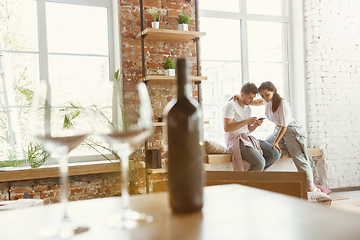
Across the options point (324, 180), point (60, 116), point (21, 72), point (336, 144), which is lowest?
point (324, 180)

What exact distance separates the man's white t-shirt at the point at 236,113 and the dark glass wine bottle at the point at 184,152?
129 inches

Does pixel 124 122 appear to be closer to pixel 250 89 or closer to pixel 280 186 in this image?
pixel 280 186

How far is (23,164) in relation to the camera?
351 cm

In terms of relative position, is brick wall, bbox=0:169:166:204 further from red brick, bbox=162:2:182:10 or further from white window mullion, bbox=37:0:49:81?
red brick, bbox=162:2:182:10

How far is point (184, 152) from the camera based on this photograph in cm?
57

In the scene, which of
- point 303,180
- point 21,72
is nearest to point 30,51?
point 21,72

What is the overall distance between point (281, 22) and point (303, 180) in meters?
4.14

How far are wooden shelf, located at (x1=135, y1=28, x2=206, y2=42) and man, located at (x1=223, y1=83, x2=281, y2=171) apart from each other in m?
0.85

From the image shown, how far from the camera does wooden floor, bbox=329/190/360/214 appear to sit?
364 cm

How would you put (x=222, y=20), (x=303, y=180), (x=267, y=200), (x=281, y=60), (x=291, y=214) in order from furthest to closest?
(x=281, y=60) → (x=222, y=20) → (x=303, y=180) → (x=267, y=200) → (x=291, y=214)

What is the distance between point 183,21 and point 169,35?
0.24 metres

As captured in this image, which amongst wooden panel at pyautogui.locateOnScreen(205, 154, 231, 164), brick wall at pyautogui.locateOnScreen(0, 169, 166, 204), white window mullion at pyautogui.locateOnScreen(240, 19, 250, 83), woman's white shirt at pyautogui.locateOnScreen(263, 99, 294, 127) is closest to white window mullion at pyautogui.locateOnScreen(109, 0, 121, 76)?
brick wall at pyautogui.locateOnScreen(0, 169, 166, 204)

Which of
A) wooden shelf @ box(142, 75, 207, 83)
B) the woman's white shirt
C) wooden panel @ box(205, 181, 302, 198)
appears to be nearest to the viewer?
wooden panel @ box(205, 181, 302, 198)

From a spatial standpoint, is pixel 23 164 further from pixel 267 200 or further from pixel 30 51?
pixel 267 200
